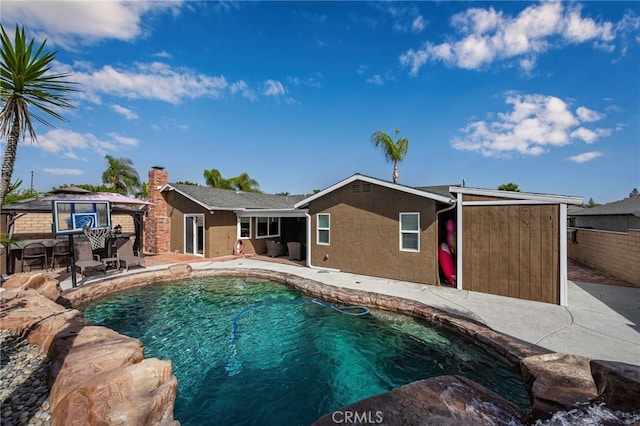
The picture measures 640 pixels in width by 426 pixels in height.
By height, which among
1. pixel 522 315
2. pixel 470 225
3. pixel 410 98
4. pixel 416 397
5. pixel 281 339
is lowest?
pixel 281 339

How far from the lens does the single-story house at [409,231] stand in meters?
7.38

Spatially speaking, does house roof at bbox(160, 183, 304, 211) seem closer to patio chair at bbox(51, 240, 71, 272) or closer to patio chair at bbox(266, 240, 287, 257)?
patio chair at bbox(266, 240, 287, 257)

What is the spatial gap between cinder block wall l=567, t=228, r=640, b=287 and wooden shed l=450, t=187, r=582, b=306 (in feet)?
13.6

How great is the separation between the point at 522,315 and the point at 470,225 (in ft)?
9.56

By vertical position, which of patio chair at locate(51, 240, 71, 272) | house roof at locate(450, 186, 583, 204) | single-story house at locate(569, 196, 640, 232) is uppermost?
house roof at locate(450, 186, 583, 204)

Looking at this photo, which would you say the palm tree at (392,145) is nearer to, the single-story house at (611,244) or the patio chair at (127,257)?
the single-story house at (611,244)

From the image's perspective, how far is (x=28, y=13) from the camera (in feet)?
16.3

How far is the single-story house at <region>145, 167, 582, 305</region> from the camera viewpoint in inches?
291

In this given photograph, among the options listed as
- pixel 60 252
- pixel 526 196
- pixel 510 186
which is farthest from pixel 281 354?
pixel 510 186

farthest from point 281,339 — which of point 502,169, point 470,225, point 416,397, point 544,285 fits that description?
point 502,169

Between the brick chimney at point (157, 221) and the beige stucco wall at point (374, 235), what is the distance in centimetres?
952

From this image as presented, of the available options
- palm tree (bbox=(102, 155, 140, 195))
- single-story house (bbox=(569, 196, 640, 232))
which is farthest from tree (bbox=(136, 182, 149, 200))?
single-story house (bbox=(569, 196, 640, 232))

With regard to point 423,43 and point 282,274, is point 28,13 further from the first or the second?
point 423,43

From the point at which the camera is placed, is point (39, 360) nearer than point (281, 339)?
Yes
